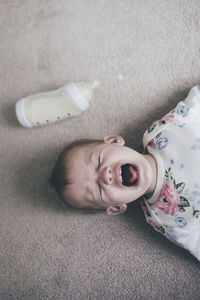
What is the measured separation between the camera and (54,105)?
0.93 m

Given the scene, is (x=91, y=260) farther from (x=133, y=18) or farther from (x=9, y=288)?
(x=133, y=18)

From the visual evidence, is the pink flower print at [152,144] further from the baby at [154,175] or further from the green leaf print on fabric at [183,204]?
the green leaf print on fabric at [183,204]

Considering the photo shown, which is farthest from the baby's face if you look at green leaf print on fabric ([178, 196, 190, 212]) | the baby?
green leaf print on fabric ([178, 196, 190, 212])

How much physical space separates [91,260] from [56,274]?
14 centimetres

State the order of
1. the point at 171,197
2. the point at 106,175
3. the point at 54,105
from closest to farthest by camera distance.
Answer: the point at 106,175 < the point at 171,197 < the point at 54,105

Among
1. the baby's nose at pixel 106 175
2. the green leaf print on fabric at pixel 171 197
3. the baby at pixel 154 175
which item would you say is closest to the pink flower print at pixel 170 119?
the baby at pixel 154 175

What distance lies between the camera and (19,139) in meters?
1.01

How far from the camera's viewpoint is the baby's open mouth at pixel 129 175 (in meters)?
0.76

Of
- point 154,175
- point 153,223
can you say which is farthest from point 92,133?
point 153,223

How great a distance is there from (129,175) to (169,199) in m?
0.15

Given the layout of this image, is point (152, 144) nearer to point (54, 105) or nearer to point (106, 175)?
Result: point (106, 175)

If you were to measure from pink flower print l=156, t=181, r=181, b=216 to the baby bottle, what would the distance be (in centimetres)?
40

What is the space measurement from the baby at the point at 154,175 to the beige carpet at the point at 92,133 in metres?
0.09

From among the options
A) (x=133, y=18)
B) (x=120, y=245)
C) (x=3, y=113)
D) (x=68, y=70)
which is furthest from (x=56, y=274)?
(x=133, y=18)
